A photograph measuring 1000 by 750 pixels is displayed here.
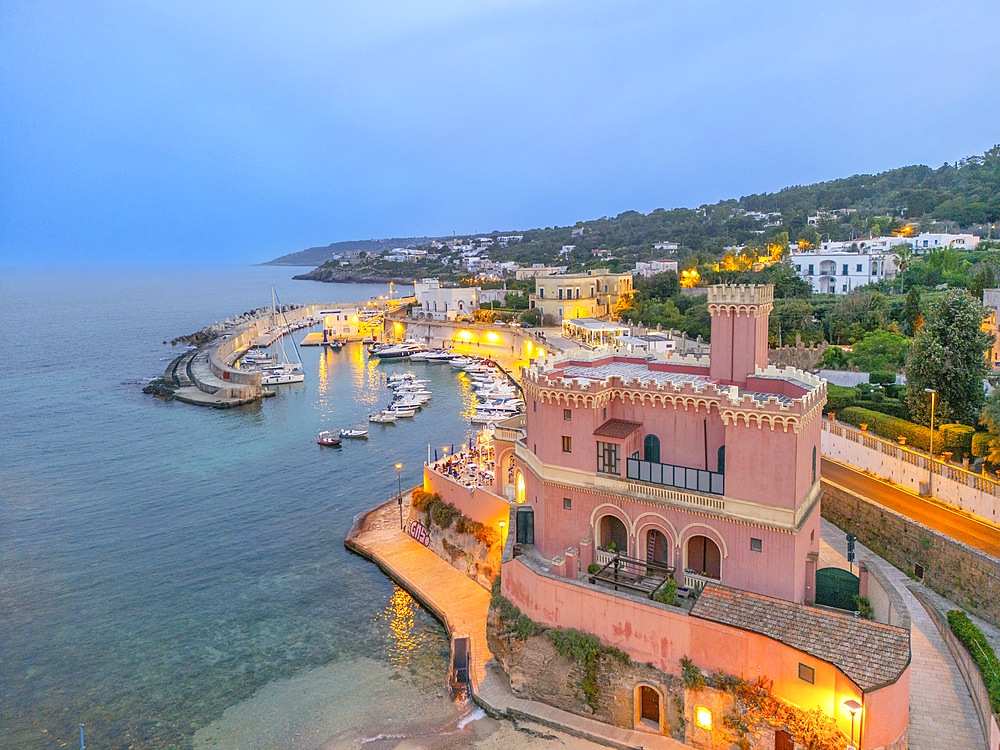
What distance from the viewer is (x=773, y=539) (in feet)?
54.3

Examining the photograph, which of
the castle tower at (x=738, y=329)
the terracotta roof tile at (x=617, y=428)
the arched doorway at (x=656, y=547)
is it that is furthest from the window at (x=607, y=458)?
the castle tower at (x=738, y=329)

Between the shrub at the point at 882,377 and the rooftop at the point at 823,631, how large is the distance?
1852cm

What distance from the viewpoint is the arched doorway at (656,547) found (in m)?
18.6

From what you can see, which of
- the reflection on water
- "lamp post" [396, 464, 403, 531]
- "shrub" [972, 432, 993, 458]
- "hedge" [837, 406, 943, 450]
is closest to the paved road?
"hedge" [837, 406, 943, 450]

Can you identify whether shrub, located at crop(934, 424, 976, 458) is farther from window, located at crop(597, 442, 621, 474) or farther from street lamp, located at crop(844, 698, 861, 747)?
street lamp, located at crop(844, 698, 861, 747)

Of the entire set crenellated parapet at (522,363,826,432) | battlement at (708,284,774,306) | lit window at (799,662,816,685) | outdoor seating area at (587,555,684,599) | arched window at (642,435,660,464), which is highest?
battlement at (708,284,774,306)

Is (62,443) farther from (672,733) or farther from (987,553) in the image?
(987,553)

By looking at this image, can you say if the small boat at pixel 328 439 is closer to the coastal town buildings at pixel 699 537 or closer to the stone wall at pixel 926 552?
the coastal town buildings at pixel 699 537

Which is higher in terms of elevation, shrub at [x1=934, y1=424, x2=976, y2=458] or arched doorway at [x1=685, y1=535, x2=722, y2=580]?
shrub at [x1=934, y1=424, x2=976, y2=458]

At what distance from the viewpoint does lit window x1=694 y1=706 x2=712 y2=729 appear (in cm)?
1544

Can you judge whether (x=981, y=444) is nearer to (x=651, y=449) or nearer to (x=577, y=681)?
(x=651, y=449)

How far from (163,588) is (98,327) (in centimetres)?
10533

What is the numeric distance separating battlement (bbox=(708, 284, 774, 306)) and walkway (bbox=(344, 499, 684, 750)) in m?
10.5

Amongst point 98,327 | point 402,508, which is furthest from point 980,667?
point 98,327
